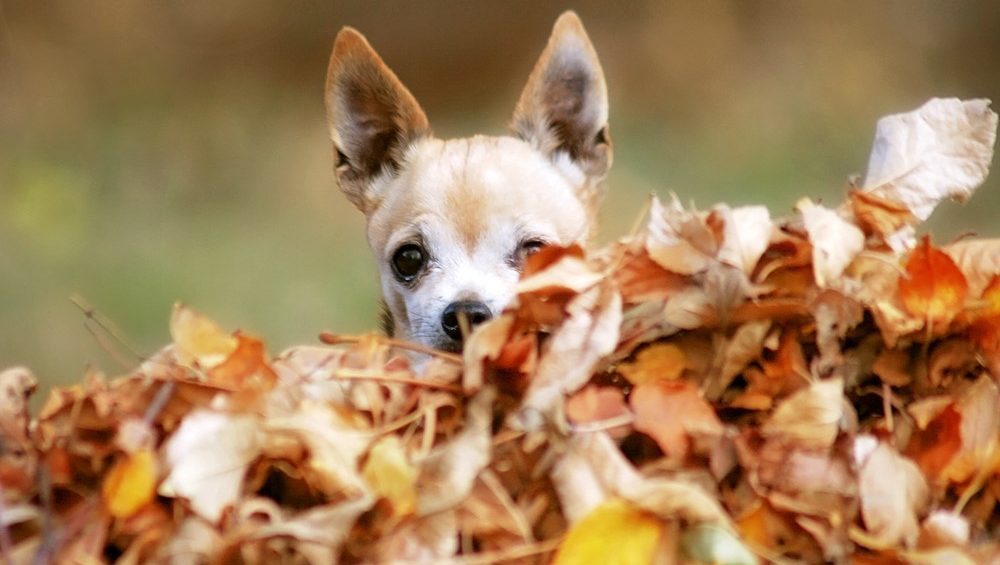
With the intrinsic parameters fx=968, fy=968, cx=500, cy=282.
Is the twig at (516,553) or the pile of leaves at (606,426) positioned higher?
the pile of leaves at (606,426)

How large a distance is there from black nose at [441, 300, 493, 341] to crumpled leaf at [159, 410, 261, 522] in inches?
18.1

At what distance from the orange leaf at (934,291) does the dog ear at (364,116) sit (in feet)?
2.49

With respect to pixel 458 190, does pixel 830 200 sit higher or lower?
lower

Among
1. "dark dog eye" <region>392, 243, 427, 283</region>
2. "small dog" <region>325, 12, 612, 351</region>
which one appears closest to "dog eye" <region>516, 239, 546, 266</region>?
"small dog" <region>325, 12, 612, 351</region>

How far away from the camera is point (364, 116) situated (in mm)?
1285

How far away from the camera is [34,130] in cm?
147

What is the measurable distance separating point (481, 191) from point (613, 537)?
0.73 m

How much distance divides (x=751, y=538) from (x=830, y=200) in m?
1.11

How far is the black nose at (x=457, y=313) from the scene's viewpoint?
98 cm

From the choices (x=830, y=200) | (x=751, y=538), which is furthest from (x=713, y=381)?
(x=830, y=200)

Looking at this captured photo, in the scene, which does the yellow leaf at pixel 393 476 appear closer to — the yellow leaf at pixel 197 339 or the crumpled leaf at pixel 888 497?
the yellow leaf at pixel 197 339

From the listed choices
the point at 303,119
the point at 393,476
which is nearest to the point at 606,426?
the point at 393,476

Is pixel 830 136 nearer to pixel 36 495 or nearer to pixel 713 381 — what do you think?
pixel 713 381

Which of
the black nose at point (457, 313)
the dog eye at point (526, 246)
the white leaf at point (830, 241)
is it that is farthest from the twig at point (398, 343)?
the dog eye at point (526, 246)
